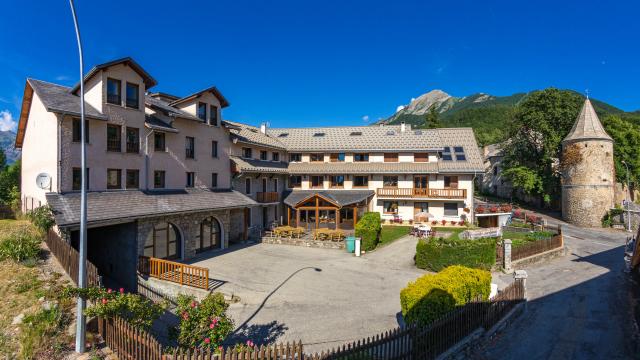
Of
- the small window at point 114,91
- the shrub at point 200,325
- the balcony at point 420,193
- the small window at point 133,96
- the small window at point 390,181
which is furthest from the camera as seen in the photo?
the small window at point 390,181

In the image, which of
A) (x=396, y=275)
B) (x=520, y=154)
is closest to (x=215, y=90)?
(x=396, y=275)

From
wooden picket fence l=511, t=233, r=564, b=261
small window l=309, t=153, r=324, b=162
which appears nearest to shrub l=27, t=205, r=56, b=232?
wooden picket fence l=511, t=233, r=564, b=261

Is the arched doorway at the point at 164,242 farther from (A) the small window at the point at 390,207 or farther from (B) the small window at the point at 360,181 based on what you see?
(A) the small window at the point at 390,207

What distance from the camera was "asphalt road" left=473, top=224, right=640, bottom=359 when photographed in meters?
11.1

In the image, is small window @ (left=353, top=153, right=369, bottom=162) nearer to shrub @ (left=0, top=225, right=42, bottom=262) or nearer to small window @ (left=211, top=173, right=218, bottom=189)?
small window @ (left=211, top=173, right=218, bottom=189)

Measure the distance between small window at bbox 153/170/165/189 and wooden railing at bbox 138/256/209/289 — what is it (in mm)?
5656

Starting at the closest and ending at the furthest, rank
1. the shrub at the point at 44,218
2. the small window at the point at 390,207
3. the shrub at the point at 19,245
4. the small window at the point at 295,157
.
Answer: the shrub at the point at 19,245 < the shrub at the point at 44,218 < the small window at the point at 390,207 < the small window at the point at 295,157

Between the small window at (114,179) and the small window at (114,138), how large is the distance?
1247 mm

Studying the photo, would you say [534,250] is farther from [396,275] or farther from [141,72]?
[141,72]

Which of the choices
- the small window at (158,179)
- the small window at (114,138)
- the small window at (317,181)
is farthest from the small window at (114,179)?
the small window at (317,181)

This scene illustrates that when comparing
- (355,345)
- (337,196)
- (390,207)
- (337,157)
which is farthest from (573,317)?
(337,157)

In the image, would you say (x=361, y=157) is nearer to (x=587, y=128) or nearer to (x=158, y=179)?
(x=158, y=179)

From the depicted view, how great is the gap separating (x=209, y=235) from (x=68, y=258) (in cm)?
1207

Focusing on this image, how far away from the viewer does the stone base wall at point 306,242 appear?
26275mm
